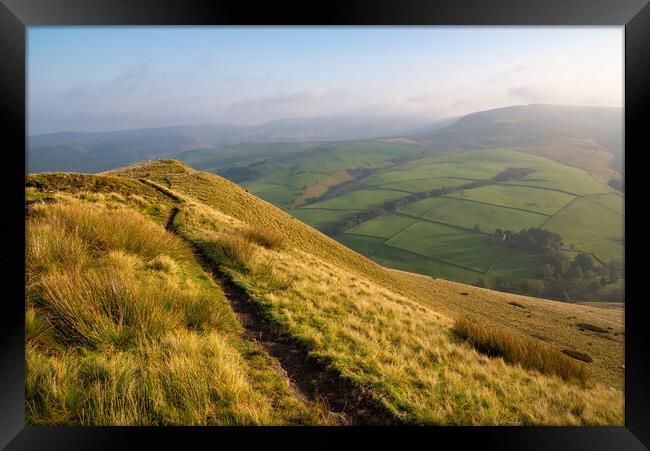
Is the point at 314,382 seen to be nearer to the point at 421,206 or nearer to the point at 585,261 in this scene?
the point at 585,261

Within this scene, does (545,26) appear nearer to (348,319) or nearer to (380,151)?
(348,319)

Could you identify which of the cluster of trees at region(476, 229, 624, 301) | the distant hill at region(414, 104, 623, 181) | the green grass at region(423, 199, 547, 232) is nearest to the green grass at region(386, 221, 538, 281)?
the cluster of trees at region(476, 229, 624, 301)

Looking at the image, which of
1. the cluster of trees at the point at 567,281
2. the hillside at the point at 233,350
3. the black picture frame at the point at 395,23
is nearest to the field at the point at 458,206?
the cluster of trees at the point at 567,281

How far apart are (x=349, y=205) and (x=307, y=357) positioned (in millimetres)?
77845

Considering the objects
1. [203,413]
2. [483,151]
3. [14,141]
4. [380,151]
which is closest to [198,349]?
[203,413]

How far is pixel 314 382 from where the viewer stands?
3.79 metres

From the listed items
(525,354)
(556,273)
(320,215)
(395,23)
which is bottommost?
(556,273)

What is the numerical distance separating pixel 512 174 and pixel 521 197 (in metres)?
16.2

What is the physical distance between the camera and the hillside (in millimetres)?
3207

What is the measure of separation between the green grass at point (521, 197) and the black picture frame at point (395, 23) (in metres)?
70.7

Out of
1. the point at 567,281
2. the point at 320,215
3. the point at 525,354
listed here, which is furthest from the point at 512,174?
the point at 525,354

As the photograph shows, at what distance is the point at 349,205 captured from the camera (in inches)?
3211

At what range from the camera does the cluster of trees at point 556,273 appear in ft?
169

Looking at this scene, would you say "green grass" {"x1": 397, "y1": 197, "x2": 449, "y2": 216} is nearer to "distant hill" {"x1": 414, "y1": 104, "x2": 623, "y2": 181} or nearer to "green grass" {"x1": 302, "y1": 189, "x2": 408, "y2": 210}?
"green grass" {"x1": 302, "y1": 189, "x2": 408, "y2": 210}
